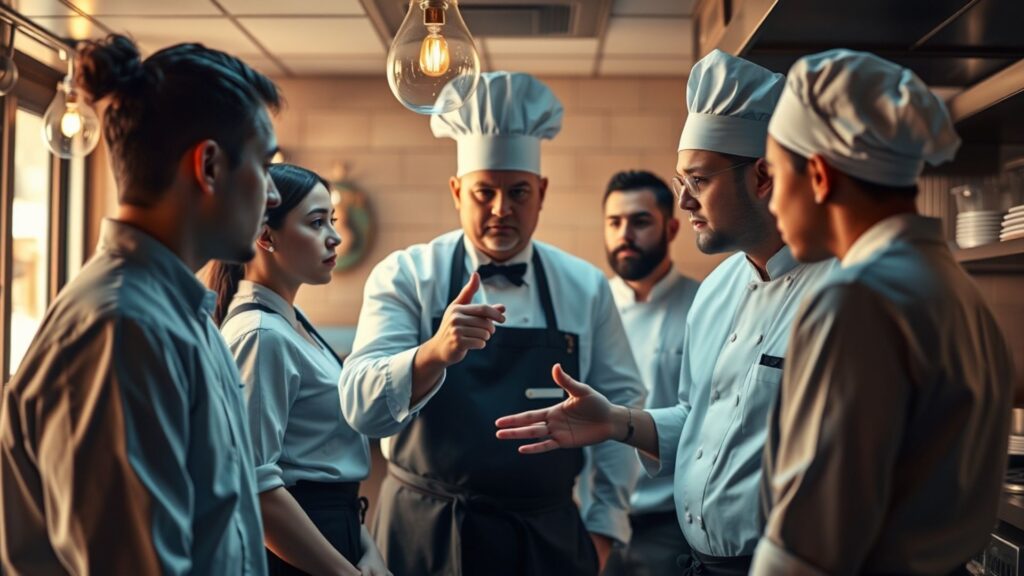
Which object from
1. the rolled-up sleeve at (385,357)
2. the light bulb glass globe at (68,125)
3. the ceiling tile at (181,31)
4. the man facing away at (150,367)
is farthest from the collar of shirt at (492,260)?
the ceiling tile at (181,31)

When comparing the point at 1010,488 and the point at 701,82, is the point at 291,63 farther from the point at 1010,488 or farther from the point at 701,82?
the point at 1010,488

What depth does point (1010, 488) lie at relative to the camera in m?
2.42

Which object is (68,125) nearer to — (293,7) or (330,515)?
(293,7)

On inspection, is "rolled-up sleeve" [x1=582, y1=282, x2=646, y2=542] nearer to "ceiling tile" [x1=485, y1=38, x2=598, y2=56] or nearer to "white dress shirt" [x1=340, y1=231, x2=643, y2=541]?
"white dress shirt" [x1=340, y1=231, x2=643, y2=541]

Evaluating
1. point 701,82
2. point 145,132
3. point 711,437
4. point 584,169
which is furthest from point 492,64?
point 145,132

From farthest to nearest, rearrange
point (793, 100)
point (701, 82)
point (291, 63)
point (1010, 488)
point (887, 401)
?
point (291, 63)
point (1010, 488)
point (701, 82)
point (793, 100)
point (887, 401)

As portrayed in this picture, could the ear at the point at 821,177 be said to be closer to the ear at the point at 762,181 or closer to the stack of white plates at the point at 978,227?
the ear at the point at 762,181

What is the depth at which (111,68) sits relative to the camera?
47.1 inches

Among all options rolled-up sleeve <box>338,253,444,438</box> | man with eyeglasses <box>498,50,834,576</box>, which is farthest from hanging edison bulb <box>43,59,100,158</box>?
man with eyeglasses <box>498,50,834,576</box>

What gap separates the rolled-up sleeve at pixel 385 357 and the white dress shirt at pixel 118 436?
795mm

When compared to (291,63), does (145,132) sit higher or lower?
lower

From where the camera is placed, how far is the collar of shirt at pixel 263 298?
2.00 meters

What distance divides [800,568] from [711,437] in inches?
27.2

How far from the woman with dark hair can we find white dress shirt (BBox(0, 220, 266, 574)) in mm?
542
